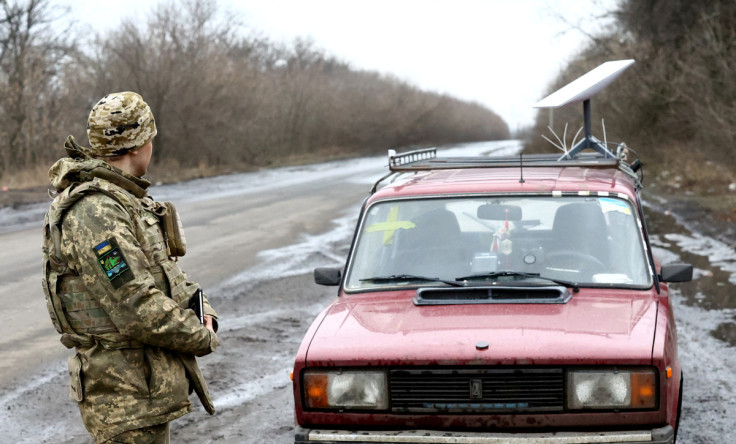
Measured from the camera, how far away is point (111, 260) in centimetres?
306

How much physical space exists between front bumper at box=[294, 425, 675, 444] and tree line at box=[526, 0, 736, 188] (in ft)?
59.0

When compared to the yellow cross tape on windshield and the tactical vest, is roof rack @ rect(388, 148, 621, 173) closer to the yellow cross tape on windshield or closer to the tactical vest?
the yellow cross tape on windshield

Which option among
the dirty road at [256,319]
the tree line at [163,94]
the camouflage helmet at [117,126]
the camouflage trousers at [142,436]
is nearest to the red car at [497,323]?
the camouflage trousers at [142,436]

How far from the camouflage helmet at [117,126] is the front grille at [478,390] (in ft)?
5.13

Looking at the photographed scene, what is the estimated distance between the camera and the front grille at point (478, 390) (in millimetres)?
3969

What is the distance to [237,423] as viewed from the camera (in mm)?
5816

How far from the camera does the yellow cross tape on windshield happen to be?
207 inches

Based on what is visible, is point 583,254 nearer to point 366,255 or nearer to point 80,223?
point 366,255

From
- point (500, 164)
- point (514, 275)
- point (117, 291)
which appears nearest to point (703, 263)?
point (500, 164)

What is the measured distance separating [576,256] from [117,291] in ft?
8.97

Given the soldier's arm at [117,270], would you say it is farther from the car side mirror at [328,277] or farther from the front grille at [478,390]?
the car side mirror at [328,277]

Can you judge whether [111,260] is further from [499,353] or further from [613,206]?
[613,206]

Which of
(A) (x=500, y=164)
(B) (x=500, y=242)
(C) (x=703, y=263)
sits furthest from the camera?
(C) (x=703, y=263)

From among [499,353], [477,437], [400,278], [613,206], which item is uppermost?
[613,206]
